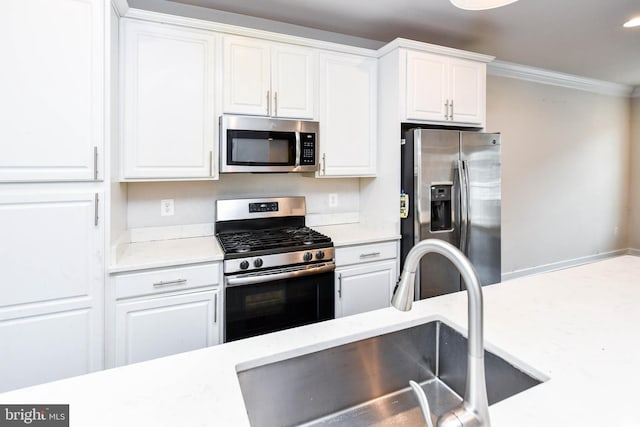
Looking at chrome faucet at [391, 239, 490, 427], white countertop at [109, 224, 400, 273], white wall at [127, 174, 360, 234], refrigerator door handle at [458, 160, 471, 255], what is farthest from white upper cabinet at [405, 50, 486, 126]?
chrome faucet at [391, 239, 490, 427]

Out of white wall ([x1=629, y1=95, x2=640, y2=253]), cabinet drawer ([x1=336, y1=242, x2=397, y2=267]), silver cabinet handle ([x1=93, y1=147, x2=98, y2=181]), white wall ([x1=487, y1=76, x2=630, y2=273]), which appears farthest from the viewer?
white wall ([x1=629, y1=95, x2=640, y2=253])

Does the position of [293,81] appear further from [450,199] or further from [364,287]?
[364,287]

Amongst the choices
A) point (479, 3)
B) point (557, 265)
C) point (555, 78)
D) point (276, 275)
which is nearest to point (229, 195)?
point (276, 275)

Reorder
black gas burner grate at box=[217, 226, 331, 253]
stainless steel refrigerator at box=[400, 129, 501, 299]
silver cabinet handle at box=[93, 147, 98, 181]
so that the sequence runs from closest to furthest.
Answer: silver cabinet handle at box=[93, 147, 98, 181] < black gas burner grate at box=[217, 226, 331, 253] < stainless steel refrigerator at box=[400, 129, 501, 299]

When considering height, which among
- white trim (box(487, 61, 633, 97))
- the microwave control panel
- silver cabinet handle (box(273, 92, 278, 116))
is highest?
white trim (box(487, 61, 633, 97))

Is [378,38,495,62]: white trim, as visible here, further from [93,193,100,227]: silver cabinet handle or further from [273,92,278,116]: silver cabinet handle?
[93,193,100,227]: silver cabinet handle

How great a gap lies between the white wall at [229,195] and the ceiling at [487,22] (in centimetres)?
122

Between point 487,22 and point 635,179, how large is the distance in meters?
4.23

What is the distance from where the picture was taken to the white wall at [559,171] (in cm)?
400

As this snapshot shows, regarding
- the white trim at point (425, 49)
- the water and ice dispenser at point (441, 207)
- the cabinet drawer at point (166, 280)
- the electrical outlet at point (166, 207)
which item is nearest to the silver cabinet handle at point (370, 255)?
the water and ice dispenser at point (441, 207)

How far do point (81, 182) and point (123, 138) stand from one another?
1.46ft

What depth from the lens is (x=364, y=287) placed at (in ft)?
8.11

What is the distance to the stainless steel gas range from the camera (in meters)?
2.01

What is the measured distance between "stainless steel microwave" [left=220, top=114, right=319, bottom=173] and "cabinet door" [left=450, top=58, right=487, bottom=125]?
1204mm
